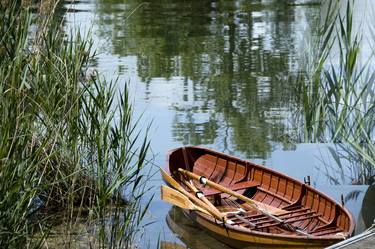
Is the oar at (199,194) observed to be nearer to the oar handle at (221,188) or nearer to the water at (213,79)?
the oar handle at (221,188)

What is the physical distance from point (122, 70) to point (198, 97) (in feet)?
6.91

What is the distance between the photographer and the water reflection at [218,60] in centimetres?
1195

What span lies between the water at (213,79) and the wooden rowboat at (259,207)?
254 millimetres

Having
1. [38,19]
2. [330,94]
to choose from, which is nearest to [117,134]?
[38,19]

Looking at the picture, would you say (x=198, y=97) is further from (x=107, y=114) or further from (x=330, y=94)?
(x=107, y=114)

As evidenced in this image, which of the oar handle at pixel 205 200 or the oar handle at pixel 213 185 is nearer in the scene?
the oar handle at pixel 205 200

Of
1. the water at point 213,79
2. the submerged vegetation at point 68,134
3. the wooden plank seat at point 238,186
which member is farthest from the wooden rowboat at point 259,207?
the submerged vegetation at point 68,134

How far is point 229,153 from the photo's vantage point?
36.1 feet

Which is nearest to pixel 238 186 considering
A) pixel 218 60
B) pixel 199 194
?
pixel 199 194

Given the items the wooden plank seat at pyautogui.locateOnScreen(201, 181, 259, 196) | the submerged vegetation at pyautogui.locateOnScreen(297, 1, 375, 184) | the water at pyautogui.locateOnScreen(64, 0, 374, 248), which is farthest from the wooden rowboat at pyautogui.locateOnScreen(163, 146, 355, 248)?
the submerged vegetation at pyautogui.locateOnScreen(297, 1, 375, 184)

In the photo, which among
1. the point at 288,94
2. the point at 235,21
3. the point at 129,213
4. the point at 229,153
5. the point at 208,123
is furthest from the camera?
the point at 235,21

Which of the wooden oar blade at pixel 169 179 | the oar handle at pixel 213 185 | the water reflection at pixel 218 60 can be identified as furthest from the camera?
the water reflection at pixel 218 60

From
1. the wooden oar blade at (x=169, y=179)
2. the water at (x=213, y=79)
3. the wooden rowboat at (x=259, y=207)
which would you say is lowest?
the wooden rowboat at (x=259, y=207)

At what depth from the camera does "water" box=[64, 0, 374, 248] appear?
9.80 meters
